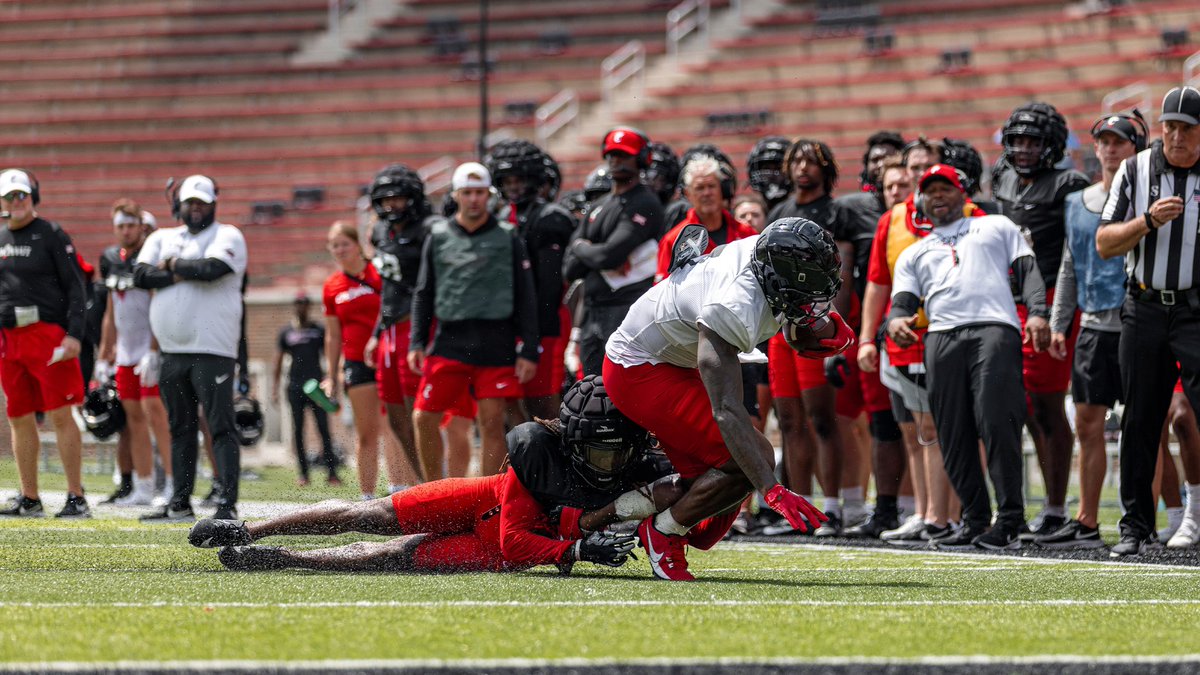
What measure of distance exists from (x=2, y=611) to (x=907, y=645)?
2.60m

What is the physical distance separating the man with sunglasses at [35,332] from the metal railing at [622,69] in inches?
686

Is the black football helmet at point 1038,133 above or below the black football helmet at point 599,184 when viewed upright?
above

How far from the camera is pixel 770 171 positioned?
34.3 ft

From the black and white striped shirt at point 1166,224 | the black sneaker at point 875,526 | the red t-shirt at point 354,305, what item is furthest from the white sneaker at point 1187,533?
the red t-shirt at point 354,305

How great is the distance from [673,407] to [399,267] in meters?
4.71

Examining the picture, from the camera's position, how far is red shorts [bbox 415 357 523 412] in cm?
937

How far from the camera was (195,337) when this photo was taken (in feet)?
31.4

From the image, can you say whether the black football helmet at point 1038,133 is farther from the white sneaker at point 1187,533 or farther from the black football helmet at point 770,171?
the white sneaker at point 1187,533

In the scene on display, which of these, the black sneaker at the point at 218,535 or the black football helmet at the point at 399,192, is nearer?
the black sneaker at the point at 218,535

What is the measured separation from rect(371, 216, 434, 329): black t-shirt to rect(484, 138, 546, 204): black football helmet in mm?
545

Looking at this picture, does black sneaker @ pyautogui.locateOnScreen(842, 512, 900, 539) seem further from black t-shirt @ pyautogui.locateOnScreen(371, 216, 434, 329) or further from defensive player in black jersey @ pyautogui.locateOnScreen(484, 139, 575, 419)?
black t-shirt @ pyautogui.locateOnScreen(371, 216, 434, 329)

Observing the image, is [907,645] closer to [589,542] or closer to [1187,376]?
[589,542]

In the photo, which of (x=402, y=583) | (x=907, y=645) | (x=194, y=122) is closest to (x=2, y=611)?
(x=402, y=583)

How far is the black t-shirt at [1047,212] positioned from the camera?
9023mm
